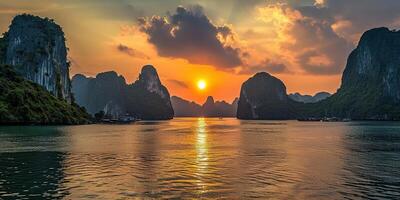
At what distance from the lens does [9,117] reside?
492 ft

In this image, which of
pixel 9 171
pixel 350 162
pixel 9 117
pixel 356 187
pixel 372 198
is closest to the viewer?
pixel 372 198

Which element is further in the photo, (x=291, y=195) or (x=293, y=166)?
(x=293, y=166)

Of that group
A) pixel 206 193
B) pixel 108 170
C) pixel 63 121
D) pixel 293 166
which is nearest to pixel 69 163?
pixel 108 170

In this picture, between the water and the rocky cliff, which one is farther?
the rocky cliff

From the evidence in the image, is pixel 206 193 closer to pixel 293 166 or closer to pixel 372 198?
pixel 372 198

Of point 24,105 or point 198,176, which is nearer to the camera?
point 198,176

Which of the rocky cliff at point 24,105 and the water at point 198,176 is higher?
the rocky cliff at point 24,105

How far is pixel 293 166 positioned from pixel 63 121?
535 feet

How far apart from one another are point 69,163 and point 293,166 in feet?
86.7

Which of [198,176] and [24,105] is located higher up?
[24,105]

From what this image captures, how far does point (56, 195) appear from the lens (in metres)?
29.4

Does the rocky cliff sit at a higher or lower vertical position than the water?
higher

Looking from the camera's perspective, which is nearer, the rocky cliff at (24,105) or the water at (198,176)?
the water at (198,176)

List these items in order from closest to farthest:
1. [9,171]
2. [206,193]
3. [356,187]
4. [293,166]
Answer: [206,193], [356,187], [9,171], [293,166]
